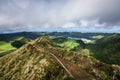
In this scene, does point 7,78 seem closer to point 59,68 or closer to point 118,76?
point 59,68

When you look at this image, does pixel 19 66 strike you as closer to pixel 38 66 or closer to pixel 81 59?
pixel 38 66

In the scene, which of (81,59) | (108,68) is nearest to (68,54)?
(81,59)

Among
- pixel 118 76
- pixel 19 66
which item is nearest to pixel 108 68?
pixel 118 76

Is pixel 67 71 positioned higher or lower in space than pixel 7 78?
higher

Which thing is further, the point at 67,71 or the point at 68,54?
the point at 68,54

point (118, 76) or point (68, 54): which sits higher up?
point (68, 54)

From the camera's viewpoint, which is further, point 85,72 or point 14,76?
point 14,76

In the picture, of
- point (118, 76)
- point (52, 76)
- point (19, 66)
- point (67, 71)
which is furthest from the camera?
point (19, 66)

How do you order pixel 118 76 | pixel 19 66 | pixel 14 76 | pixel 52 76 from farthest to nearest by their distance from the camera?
pixel 19 66, pixel 14 76, pixel 118 76, pixel 52 76

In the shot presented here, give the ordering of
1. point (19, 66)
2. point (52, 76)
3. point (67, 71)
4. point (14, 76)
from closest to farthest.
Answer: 1. point (67, 71)
2. point (52, 76)
3. point (14, 76)
4. point (19, 66)
